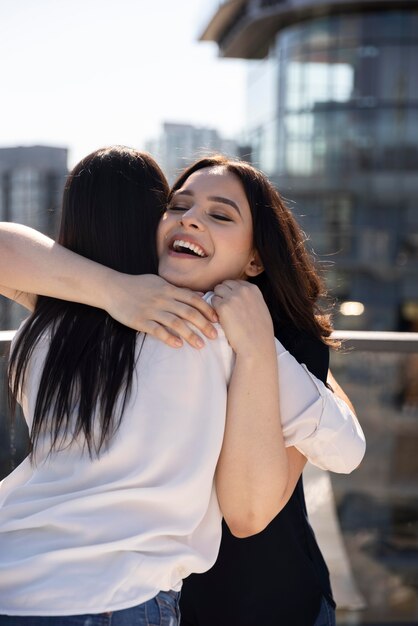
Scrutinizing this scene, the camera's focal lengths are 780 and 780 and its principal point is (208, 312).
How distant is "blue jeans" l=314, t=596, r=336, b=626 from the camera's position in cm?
200

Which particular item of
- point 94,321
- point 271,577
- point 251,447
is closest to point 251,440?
point 251,447

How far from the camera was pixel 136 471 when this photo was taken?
1470 millimetres

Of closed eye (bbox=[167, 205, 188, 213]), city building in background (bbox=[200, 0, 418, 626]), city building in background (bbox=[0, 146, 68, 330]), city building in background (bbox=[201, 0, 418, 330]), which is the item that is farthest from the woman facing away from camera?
city building in background (bbox=[201, 0, 418, 330])

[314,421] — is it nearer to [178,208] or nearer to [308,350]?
[308,350]

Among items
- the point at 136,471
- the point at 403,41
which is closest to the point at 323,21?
the point at 403,41

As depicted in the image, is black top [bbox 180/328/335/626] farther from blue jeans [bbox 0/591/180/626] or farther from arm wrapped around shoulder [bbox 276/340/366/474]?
blue jeans [bbox 0/591/180/626]

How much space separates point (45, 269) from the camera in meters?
1.84

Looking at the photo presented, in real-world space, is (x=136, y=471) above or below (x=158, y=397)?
below

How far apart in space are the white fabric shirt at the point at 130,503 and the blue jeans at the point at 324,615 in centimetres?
54

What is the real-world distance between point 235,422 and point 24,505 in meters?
0.46

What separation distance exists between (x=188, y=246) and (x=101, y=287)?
0.82 ft

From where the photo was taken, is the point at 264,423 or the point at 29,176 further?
the point at 29,176

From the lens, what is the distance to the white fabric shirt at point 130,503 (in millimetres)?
1384

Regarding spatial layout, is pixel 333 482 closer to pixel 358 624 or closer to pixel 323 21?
pixel 358 624
